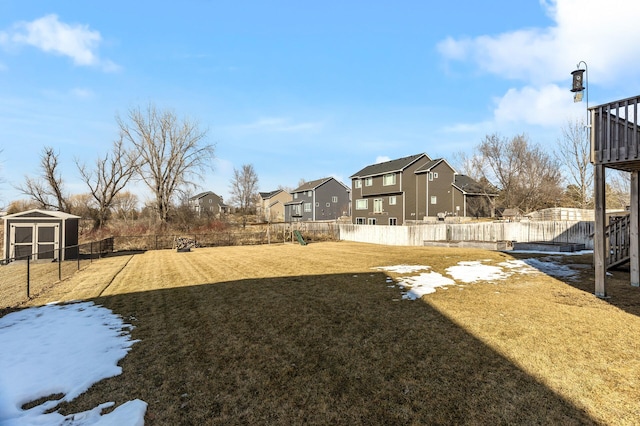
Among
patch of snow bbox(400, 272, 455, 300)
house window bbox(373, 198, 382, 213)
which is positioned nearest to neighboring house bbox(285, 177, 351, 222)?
house window bbox(373, 198, 382, 213)

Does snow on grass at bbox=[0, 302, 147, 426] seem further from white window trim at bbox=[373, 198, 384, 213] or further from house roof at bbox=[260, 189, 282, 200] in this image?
house roof at bbox=[260, 189, 282, 200]

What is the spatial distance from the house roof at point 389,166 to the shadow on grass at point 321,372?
98.7 ft

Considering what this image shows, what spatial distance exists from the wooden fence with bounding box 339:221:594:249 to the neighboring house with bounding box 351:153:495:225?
9746mm

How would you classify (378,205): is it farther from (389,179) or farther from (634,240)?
(634,240)

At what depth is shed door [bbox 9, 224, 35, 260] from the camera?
15.7m

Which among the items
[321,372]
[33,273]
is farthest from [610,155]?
[33,273]

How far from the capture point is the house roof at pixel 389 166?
34.8 meters

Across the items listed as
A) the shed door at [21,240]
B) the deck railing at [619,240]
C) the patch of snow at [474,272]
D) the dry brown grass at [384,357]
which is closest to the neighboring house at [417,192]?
the patch of snow at [474,272]

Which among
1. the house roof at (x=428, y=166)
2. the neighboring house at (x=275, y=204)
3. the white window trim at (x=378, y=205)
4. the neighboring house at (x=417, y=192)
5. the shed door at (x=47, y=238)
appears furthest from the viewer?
the neighboring house at (x=275, y=204)

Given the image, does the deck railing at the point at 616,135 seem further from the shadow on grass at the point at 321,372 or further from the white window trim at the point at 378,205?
the white window trim at the point at 378,205

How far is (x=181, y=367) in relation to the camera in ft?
13.3

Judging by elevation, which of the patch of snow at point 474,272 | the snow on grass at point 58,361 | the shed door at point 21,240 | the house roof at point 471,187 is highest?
the house roof at point 471,187

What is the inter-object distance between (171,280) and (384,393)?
937 cm

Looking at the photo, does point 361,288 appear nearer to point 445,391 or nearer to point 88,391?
point 445,391
